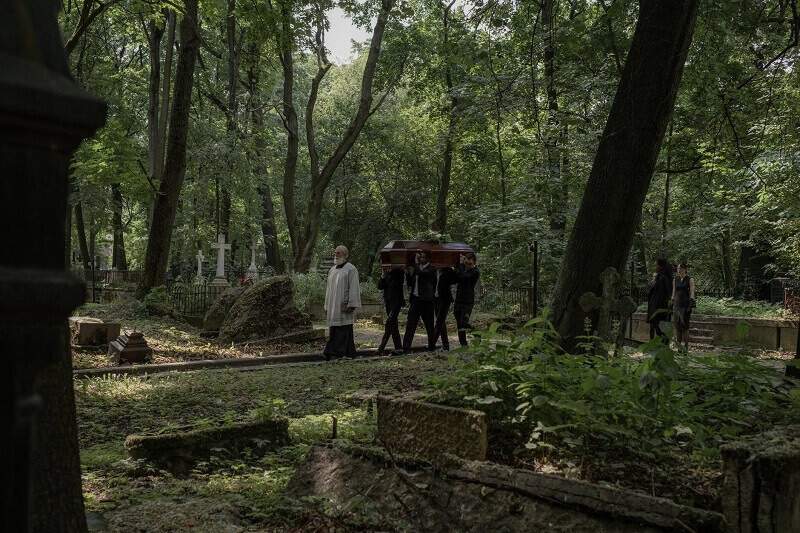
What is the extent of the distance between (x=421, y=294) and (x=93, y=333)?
228 inches

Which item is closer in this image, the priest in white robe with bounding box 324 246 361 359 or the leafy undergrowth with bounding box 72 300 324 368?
the priest in white robe with bounding box 324 246 361 359

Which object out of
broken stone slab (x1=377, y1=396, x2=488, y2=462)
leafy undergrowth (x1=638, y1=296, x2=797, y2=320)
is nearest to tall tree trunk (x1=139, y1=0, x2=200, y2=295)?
broken stone slab (x1=377, y1=396, x2=488, y2=462)

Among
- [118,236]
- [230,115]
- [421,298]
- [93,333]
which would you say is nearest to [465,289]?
[421,298]

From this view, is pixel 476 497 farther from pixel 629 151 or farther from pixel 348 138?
pixel 348 138

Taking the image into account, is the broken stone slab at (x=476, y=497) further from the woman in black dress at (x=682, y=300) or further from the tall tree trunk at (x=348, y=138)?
the tall tree trunk at (x=348, y=138)

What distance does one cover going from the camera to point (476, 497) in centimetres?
368

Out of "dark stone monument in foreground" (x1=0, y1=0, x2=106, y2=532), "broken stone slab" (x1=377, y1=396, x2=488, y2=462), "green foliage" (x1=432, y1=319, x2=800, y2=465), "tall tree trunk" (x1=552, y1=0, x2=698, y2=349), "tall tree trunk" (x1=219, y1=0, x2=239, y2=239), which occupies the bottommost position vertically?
"broken stone slab" (x1=377, y1=396, x2=488, y2=462)

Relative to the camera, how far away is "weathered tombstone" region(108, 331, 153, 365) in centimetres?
1031

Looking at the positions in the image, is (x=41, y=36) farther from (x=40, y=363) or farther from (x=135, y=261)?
(x=135, y=261)

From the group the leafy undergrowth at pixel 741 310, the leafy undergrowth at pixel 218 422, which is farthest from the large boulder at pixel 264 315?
the leafy undergrowth at pixel 741 310

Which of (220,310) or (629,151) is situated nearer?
(629,151)

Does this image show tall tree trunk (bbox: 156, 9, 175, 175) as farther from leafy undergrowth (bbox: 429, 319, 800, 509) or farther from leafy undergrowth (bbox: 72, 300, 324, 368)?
leafy undergrowth (bbox: 429, 319, 800, 509)

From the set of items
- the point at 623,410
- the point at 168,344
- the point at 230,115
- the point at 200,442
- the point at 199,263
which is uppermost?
the point at 230,115

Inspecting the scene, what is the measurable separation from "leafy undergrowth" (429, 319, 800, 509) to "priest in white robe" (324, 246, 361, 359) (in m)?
6.08
